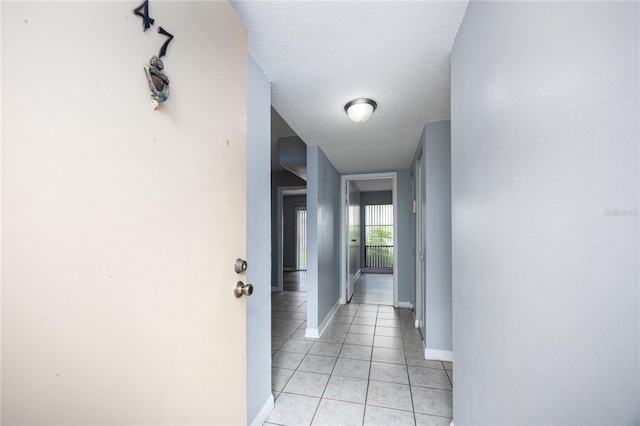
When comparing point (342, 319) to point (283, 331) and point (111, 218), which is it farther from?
point (111, 218)

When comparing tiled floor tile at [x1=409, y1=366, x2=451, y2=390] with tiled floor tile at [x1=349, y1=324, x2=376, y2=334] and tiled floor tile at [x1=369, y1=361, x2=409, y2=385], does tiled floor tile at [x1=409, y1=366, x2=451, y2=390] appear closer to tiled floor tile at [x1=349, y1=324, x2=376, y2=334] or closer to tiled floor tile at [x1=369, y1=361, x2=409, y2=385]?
tiled floor tile at [x1=369, y1=361, x2=409, y2=385]

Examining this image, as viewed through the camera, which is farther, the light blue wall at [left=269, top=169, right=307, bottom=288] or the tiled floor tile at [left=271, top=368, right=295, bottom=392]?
the light blue wall at [left=269, top=169, right=307, bottom=288]

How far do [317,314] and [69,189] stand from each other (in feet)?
9.13

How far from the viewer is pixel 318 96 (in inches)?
76.2

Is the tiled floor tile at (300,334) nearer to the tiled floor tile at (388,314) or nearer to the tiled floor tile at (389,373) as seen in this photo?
the tiled floor tile at (389,373)

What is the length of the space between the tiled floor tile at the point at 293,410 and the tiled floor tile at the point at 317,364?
38 cm

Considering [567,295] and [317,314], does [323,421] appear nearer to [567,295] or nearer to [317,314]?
[317,314]

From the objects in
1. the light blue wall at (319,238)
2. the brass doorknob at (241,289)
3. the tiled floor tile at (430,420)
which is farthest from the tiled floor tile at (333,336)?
the brass doorknob at (241,289)

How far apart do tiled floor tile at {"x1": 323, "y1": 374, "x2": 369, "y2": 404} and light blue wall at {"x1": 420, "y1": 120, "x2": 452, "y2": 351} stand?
33.4 inches

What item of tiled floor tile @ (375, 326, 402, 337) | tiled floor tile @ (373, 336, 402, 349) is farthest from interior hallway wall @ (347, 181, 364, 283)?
tiled floor tile @ (373, 336, 402, 349)

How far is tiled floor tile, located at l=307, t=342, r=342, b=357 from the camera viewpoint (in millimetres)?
2557

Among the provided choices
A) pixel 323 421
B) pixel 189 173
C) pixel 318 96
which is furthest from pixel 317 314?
pixel 189 173

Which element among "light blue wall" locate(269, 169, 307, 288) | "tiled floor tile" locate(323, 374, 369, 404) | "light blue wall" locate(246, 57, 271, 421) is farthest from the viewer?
"light blue wall" locate(269, 169, 307, 288)

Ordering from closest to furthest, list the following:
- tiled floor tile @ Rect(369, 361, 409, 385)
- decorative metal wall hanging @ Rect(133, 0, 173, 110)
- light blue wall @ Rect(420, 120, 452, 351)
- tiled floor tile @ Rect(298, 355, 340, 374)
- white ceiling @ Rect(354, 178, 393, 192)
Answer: decorative metal wall hanging @ Rect(133, 0, 173, 110), tiled floor tile @ Rect(369, 361, 409, 385), tiled floor tile @ Rect(298, 355, 340, 374), light blue wall @ Rect(420, 120, 452, 351), white ceiling @ Rect(354, 178, 393, 192)
